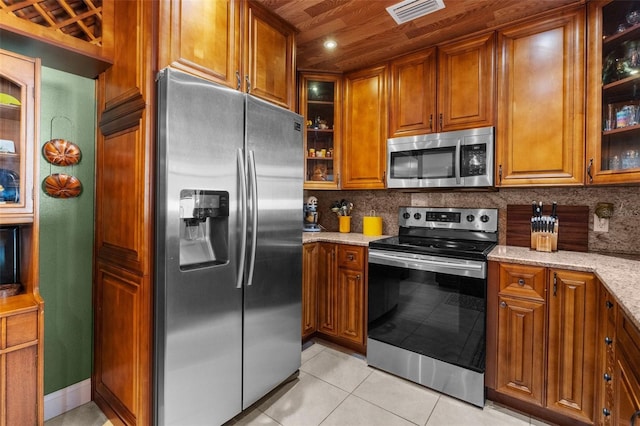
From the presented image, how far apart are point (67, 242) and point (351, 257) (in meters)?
1.87

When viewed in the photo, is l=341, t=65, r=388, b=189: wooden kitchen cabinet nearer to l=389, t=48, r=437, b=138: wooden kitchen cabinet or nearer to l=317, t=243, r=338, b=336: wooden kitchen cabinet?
l=389, t=48, r=437, b=138: wooden kitchen cabinet

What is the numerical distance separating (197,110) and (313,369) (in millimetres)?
1921

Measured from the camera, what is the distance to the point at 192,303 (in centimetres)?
148

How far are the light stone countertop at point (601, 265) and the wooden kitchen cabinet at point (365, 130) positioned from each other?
1094 millimetres

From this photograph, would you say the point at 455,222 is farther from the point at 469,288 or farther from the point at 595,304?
the point at 595,304

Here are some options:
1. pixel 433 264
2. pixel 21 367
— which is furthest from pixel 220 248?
pixel 433 264

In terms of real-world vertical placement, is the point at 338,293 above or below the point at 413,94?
below

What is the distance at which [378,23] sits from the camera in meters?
2.10

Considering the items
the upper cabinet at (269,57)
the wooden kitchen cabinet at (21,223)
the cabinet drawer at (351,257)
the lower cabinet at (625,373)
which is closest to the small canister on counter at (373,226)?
the cabinet drawer at (351,257)

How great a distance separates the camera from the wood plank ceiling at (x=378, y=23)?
190 cm

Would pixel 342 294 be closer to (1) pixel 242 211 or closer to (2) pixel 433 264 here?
(2) pixel 433 264

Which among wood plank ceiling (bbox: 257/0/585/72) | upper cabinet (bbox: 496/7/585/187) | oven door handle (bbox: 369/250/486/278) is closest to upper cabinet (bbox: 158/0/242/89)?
wood plank ceiling (bbox: 257/0/585/72)

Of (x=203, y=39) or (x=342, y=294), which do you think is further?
(x=342, y=294)

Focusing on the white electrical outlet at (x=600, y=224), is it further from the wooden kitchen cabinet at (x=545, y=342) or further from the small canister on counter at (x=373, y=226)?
the small canister on counter at (x=373, y=226)
